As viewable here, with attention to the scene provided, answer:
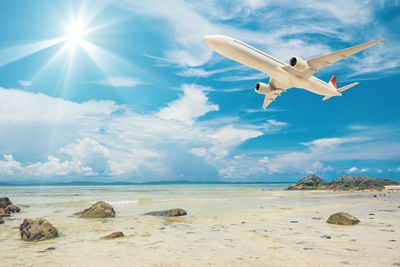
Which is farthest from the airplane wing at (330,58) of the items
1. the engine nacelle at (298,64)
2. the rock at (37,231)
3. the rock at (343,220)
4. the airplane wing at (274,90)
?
the rock at (37,231)

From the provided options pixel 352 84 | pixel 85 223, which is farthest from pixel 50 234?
pixel 352 84

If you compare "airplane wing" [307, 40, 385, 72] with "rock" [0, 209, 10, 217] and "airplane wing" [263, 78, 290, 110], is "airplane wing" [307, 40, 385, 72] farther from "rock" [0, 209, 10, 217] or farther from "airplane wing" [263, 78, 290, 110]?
"rock" [0, 209, 10, 217]

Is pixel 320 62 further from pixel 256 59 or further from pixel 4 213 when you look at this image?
pixel 4 213

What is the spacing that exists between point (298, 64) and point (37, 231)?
23088 mm

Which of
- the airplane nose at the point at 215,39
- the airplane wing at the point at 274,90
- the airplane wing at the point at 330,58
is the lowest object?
the airplane wing at the point at 274,90

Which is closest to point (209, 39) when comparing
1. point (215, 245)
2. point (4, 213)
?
point (215, 245)

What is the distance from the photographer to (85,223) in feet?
53.2

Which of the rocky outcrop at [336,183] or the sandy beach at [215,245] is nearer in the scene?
the sandy beach at [215,245]

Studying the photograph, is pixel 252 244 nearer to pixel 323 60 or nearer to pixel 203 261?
pixel 203 261

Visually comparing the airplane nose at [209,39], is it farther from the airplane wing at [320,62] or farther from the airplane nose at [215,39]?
the airplane wing at [320,62]

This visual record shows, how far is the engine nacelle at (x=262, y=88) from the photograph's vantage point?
2900cm

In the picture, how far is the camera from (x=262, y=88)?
29.1 metres

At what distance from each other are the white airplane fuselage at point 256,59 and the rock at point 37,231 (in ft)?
57.7

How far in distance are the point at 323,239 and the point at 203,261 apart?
624 centimetres
